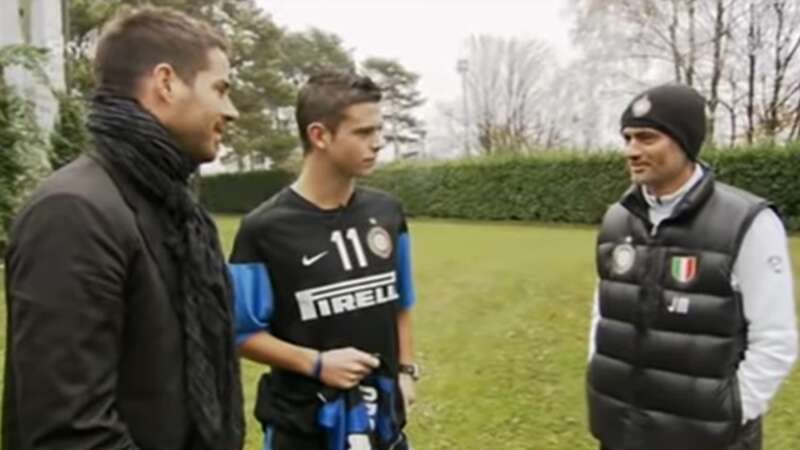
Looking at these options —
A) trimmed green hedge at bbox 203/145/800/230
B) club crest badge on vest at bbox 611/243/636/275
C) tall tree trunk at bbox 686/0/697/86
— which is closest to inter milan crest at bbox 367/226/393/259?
club crest badge on vest at bbox 611/243/636/275

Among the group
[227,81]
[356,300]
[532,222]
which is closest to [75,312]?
[227,81]

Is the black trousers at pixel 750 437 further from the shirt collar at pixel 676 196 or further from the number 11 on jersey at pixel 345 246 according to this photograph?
A: the number 11 on jersey at pixel 345 246

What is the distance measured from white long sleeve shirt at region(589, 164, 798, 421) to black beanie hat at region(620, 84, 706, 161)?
263 mm

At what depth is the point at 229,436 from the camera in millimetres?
1243

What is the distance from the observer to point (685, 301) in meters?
1.91

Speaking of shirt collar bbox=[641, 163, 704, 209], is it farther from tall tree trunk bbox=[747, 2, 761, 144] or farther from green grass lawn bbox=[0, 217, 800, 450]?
tall tree trunk bbox=[747, 2, 761, 144]

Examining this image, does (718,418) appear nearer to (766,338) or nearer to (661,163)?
(766,338)

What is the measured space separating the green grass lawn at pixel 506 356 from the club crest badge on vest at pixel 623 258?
2.03 metres

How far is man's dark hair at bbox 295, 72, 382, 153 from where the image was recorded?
1.89m

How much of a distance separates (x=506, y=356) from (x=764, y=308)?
3.82 metres

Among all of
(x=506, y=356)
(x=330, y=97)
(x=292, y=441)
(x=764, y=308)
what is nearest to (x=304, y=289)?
(x=292, y=441)

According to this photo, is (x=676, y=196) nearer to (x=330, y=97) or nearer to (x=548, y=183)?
(x=330, y=97)

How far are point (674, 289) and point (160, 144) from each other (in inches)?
52.6

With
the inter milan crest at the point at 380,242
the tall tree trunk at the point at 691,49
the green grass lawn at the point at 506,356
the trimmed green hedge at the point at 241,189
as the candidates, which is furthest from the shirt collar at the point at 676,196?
the tall tree trunk at the point at 691,49
